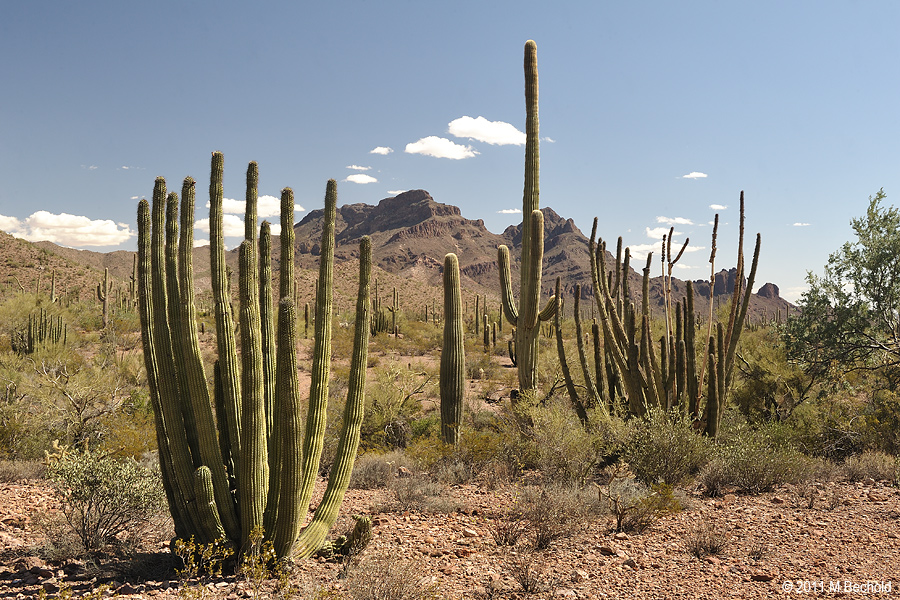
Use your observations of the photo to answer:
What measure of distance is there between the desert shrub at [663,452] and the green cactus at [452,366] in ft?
9.71

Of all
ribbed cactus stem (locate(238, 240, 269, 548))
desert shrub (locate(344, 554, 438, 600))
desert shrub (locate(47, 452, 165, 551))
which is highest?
ribbed cactus stem (locate(238, 240, 269, 548))

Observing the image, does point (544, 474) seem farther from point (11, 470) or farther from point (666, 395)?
point (11, 470)

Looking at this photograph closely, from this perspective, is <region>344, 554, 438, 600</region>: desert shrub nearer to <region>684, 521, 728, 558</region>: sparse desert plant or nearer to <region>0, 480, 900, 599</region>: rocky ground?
<region>0, 480, 900, 599</region>: rocky ground

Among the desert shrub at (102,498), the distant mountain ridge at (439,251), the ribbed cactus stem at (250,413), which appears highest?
the distant mountain ridge at (439,251)

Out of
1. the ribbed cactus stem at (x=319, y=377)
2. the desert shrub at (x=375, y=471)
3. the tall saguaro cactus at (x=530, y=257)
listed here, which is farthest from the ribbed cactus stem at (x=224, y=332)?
the tall saguaro cactus at (x=530, y=257)

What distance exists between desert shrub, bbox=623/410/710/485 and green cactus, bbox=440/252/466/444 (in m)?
2.96

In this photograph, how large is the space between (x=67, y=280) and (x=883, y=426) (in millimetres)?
55626

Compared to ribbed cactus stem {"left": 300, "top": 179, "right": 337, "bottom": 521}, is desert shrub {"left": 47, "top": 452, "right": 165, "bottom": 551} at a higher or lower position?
lower

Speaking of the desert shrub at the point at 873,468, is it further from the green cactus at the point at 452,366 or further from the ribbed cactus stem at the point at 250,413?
the ribbed cactus stem at the point at 250,413

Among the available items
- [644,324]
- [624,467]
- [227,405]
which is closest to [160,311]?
[227,405]

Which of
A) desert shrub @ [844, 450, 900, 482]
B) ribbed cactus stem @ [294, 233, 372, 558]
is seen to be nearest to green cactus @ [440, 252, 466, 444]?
ribbed cactus stem @ [294, 233, 372, 558]

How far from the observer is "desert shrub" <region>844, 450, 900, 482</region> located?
8.54 metres

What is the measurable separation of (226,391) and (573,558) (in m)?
3.83

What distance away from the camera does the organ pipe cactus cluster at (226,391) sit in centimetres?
496
